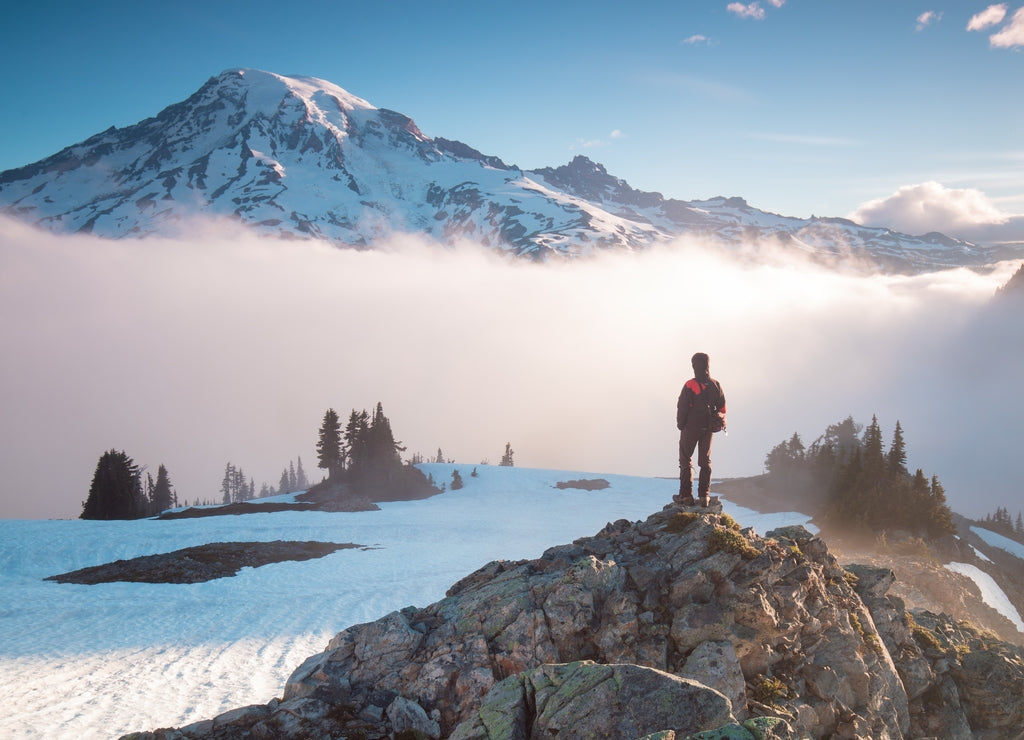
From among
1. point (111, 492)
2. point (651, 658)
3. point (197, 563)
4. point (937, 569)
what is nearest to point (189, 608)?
point (197, 563)

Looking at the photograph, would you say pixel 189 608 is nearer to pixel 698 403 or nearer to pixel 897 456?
pixel 698 403

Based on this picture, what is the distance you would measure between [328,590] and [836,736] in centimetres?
2876

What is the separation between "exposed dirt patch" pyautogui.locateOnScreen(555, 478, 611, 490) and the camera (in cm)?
8856

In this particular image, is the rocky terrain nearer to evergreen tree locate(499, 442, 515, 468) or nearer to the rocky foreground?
the rocky foreground

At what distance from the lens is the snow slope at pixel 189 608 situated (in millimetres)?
18875

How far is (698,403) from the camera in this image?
15.7 meters

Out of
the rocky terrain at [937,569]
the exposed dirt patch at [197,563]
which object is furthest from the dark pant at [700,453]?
the exposed dirt patch at [197,563]

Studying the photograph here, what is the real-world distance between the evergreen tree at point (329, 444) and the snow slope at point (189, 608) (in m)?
30.2

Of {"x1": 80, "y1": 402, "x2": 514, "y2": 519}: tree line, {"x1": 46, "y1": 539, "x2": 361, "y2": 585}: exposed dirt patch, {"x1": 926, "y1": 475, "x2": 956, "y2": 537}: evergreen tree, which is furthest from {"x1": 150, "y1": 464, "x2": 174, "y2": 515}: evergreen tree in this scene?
{"x1": 926, "y1": 475, "x2": 956, "y2": 537}: evergreen tree

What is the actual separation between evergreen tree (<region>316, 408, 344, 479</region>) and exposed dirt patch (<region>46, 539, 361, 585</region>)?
4427cm

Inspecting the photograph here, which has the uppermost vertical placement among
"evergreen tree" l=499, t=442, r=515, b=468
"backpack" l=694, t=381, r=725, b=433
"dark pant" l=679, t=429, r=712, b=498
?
"backpack" l=694, t=381, r=725, b=433

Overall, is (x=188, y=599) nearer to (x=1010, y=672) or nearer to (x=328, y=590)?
(x=328, y=590)

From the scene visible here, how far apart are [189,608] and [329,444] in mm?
62298

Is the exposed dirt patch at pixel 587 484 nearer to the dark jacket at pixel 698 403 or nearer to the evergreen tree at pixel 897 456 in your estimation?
the evergreen tree at pixel 897 456
